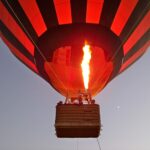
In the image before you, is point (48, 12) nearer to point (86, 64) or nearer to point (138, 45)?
point (86, 64)

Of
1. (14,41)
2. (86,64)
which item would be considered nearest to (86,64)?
(86,64)

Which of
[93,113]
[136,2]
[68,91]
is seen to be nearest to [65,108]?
[93,113]

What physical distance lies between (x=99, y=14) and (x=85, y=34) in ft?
1.35

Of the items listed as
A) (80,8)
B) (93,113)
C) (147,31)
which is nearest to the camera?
(93,113)

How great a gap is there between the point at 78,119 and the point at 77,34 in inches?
62.5

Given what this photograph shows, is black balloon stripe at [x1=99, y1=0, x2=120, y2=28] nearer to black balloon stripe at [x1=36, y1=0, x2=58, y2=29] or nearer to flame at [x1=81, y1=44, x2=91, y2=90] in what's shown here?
flame at [x1=81, y1=44, x2=91, y2=90]

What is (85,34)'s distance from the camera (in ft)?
21.4

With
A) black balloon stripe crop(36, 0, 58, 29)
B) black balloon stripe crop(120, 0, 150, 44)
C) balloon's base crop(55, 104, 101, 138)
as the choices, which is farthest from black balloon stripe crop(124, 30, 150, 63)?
balloon's base crop(55, 104, 101, 138)

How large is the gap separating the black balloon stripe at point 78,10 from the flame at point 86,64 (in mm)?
455

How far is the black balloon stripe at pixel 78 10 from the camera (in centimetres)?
630

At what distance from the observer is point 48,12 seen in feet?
21.2

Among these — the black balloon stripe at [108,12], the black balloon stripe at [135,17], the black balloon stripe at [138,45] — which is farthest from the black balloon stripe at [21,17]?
the black balloon stripe at [138,45]

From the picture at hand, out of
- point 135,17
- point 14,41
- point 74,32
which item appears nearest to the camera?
point 74,32

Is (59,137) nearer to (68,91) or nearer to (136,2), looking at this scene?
(68,91)
